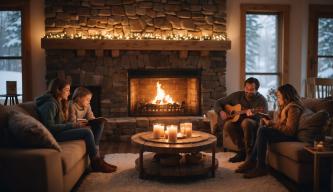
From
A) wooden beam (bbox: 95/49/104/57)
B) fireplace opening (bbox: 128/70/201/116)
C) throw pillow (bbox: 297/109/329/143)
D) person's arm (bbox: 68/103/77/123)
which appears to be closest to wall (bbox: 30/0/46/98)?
wooden beam (bbox: 95/49/104/57)

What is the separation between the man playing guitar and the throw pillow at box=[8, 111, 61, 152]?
84.3 inches

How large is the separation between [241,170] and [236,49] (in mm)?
3054

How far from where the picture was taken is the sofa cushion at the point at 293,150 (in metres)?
3.40

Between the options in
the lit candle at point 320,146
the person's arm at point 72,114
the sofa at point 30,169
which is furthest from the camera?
the person's arm at point 72,114

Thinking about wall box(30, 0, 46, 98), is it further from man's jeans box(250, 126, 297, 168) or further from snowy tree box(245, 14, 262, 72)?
man's jeans box(250, 126, 297, 168)

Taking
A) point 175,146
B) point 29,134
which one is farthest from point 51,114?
point 175,146

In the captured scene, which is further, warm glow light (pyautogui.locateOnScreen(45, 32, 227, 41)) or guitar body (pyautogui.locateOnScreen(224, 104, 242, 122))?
warm glow light (pyautogui.locateOnScreen(45, 32, 227, 41))

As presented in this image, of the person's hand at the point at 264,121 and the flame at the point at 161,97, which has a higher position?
the flame at the point at 161,97

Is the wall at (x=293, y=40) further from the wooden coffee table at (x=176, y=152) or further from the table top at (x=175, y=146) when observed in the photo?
the table top at (x=175, y=146)

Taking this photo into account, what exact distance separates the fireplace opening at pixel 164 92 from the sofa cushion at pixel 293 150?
8.85 feet

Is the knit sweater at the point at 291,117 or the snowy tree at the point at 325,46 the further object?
the snowy tree at the point at 325,46

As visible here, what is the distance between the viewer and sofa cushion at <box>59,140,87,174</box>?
10.2 ft

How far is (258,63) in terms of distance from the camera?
6.86 m

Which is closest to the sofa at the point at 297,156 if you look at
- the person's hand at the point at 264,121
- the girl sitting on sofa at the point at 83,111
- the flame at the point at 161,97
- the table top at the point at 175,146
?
the person's hand at the point at 264,121
